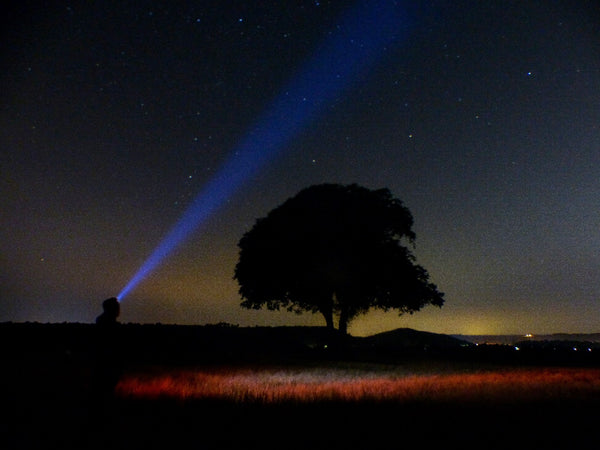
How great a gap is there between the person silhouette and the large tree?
2734cm

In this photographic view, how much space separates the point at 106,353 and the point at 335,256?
90.7 ft

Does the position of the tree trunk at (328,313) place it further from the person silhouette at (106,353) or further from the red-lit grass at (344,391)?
the person silhouette at (106,353)

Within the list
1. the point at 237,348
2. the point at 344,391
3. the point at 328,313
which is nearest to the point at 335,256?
the point at 328,313

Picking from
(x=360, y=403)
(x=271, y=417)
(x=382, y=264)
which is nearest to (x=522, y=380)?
(x=360, y=403)

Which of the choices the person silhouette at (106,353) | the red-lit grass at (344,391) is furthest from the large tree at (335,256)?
the person silhouette at (106,353)

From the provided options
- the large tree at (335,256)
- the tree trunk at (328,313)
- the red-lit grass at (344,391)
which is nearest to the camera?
the red-lit grass at (344,391)

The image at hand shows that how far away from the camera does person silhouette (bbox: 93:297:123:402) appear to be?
722cm

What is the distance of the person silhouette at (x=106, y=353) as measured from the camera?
722 cm

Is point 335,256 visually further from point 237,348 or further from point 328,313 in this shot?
point 237,348

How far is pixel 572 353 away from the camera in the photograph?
3559 cm

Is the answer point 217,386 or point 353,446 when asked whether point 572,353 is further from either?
point 353,446

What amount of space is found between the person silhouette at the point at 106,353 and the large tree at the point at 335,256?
1076 inches

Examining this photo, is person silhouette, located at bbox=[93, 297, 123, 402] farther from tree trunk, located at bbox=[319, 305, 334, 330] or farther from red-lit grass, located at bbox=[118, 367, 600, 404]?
tree trunk, located at bbox=[319, 305, 334, 330]

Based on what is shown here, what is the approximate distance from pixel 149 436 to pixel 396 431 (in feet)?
11.5
